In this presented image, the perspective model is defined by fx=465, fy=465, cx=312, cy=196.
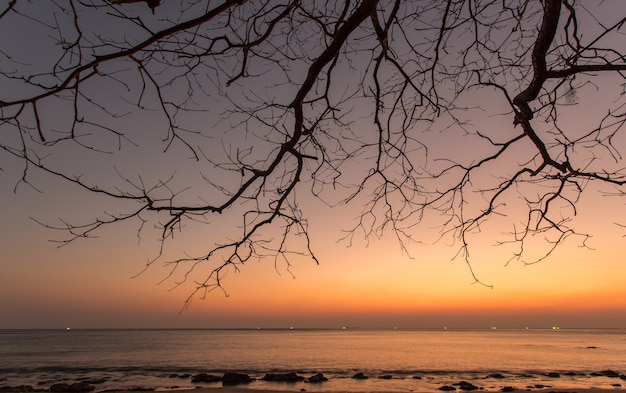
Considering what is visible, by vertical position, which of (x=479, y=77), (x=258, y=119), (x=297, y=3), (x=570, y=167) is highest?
(x=297, y=3)

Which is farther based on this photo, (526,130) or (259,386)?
(259,386)

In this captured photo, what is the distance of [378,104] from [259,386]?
2034cm

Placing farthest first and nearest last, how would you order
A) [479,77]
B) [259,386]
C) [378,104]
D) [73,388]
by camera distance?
[259,386]
[73,388]
[378,104]
[479,77]

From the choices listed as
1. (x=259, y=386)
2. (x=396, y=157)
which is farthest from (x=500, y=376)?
(x=396, y=157)

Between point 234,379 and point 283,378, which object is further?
point 283,378

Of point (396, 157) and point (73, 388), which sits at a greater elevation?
point (396, 157)

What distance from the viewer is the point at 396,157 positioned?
110 inches

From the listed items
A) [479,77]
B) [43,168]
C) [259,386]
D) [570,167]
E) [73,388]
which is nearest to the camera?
[43,168]

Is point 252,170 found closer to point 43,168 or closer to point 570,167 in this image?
point 43,168

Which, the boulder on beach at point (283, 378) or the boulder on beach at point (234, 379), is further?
the boulder on beach at point (283, 378)

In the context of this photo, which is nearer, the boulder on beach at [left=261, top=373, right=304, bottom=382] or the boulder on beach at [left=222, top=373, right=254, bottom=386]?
the boulder on beach at [left=222, top=373, right=254, bottom=386]

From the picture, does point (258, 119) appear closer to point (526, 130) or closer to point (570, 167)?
point (526, 130)


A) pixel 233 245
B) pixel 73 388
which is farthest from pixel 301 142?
pixel 73 388

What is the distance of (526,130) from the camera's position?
7.46ft
